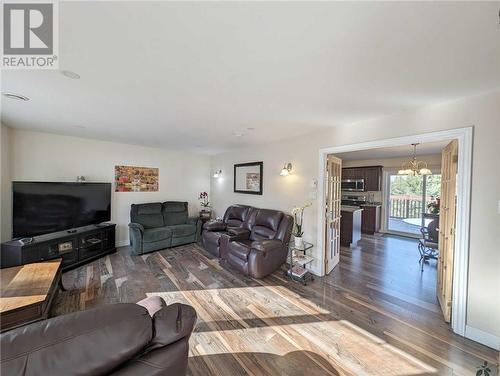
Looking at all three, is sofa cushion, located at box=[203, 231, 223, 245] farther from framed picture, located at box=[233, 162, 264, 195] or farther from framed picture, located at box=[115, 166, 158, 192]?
framed picture, located at box=[115, 166, 158, 192]

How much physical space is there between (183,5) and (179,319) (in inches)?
59.8

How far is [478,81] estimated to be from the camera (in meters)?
1.73

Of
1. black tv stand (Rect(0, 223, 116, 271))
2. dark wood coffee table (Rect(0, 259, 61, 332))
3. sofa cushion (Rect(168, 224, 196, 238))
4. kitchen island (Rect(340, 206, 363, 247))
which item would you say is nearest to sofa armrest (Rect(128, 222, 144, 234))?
black tv stand (Rect(0, 223, 116, 271))

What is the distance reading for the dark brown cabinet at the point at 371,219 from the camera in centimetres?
630

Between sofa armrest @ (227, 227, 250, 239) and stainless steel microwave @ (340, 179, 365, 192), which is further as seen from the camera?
stainless steel microwave @ (340, 179, 365, 192)

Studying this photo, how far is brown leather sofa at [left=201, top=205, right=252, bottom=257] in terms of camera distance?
4.11 m

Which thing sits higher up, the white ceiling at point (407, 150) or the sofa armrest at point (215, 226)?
the white ceiling at point (407, 150)

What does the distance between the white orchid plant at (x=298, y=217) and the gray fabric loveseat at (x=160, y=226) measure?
2530mm

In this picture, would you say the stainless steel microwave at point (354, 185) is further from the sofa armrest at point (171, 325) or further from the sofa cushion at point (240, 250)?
the sofa armrest at point (171, 325)

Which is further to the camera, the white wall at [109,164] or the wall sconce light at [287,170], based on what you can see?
the wall sconce light at [287,170]

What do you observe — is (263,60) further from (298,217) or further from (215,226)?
(215,226)

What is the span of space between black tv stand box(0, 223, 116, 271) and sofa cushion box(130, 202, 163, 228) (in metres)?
0.46

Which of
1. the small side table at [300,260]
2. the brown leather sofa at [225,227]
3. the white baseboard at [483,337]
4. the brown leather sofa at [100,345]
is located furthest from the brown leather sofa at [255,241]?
the brown leather sofa at [100,345]

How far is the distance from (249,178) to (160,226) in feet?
7.76
